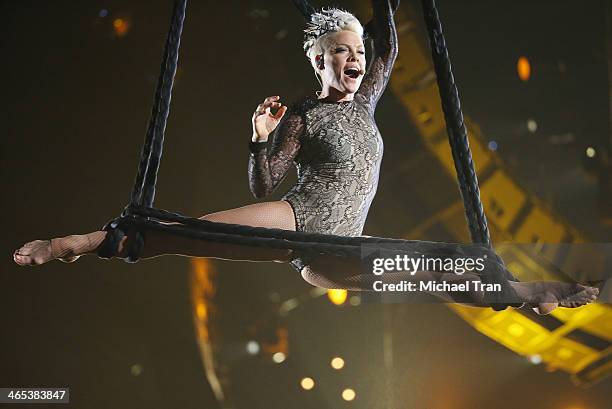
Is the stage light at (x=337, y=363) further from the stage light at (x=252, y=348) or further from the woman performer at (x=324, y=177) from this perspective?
the woman performer at (x=324, y=177)

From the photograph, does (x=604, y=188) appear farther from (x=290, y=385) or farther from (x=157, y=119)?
(x=157, y=119)

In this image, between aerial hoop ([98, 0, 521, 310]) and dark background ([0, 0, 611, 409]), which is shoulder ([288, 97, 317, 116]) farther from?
dark background ([0, 0, 611, 409])

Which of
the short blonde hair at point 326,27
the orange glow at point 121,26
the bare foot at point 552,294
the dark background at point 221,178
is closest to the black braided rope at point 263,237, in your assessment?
the bare foot at point 552,294

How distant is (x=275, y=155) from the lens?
1396 mm

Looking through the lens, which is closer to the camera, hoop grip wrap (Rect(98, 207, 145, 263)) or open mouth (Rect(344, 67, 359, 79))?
hoop grip wrap (Rect(98, 207, 145, 263))

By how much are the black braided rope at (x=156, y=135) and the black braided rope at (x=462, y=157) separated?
44cm

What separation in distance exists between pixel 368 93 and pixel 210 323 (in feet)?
2.97

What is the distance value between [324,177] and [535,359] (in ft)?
3.38

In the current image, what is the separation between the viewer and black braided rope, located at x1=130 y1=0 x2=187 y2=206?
1230 millimetres

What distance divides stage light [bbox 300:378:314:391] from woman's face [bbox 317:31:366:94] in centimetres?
95

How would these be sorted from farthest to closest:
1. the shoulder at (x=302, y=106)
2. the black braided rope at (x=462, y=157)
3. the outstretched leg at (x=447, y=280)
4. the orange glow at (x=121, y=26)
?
1. the orange glow at (x=121, y=26)
2. the shoulder at (x=302, y=106)
3. the outstretched leg at (x=447, y=280)
4. the black braided rope at (x=462, y=157)

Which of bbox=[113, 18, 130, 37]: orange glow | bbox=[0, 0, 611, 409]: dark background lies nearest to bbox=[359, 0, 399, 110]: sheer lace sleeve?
bbox=[0, 0, 611, 409]: dark background

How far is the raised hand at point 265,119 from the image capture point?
134 cm

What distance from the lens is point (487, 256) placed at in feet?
3.92
